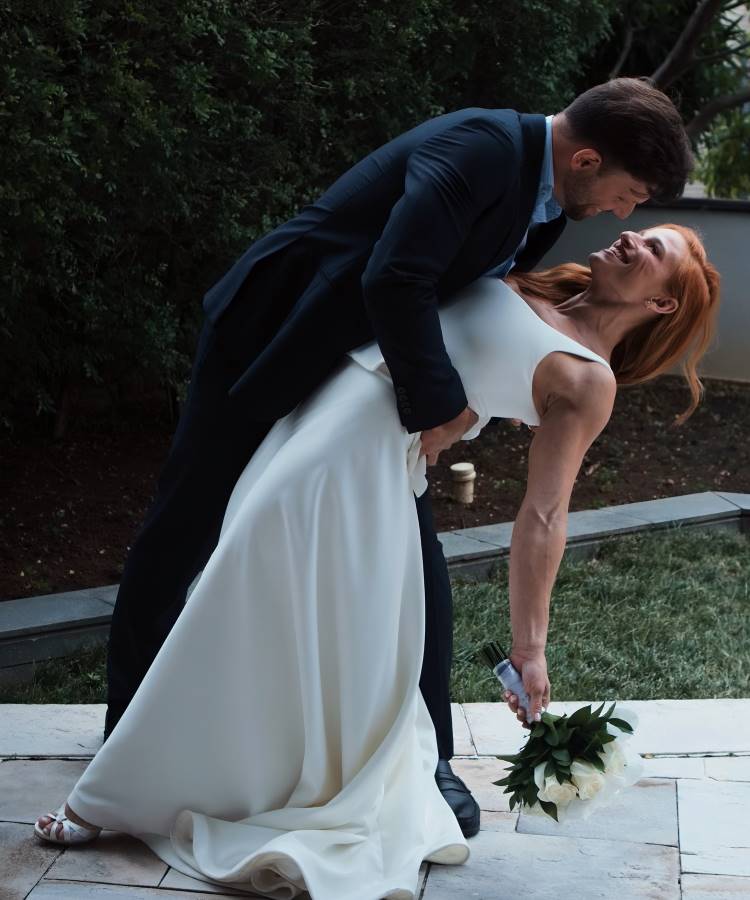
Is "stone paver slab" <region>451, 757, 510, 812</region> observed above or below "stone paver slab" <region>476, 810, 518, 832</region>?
below

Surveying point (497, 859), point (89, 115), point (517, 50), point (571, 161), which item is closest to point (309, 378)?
point (571, 161)

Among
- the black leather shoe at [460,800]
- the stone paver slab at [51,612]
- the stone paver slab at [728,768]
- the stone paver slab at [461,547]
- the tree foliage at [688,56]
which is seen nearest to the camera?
the black leather shoe at [460,800]

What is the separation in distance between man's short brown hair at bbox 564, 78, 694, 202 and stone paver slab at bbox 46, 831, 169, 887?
1.75 m

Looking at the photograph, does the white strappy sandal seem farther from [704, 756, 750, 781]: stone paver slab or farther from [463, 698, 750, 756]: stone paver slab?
[704, 756, 750, 781]: stone paver slab

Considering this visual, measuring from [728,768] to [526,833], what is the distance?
675 mm

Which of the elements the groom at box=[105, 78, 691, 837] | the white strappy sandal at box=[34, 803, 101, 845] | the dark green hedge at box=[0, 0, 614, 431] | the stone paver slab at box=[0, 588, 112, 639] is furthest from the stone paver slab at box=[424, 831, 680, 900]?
the dark green hedge at box=[0, 0, 614, 431]

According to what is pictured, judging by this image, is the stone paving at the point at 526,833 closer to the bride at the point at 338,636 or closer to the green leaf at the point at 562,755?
the bride at the point at 338,636

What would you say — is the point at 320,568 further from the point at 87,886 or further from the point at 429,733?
the point at 87,886

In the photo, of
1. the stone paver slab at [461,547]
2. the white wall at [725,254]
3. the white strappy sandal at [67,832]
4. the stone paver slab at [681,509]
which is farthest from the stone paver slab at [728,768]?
the white wall at [725,254]

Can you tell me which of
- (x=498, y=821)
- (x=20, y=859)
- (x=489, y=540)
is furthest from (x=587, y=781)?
(x=489, y=540)

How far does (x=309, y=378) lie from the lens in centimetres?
264

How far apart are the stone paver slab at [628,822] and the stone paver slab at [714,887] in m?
0.16

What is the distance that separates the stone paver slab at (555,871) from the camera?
2545 mm

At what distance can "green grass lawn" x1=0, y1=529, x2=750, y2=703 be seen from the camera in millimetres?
3928
